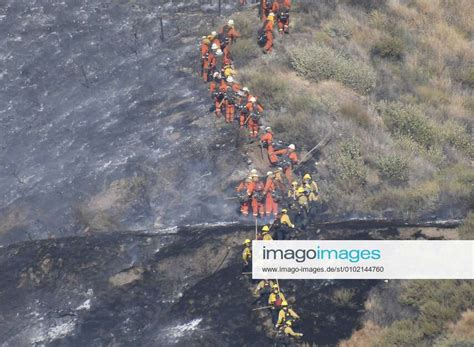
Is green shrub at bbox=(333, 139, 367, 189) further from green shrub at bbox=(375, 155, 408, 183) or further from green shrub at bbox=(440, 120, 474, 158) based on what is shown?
green shrub at bbox=(440, 120, 474, 158)

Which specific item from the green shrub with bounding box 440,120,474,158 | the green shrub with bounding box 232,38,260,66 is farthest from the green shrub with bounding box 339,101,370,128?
the green shrub with bounding box 232,38,260,66

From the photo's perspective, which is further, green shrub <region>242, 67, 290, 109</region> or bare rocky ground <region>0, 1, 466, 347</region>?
green shrub <region>242, 67, 290, 109</region>

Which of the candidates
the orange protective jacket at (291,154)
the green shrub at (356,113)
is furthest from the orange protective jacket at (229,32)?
the orange protective jacket at (291,154)

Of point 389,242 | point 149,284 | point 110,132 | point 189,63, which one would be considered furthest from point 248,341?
point 189,63

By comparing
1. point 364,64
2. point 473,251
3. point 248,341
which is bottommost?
point 248,341

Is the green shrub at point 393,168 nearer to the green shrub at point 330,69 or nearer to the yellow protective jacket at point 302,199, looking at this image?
the yellow protective jacket at point 302,199

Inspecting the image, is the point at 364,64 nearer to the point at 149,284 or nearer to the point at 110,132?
the point at 110,132

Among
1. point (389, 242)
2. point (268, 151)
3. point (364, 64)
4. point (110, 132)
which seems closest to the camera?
point (389, 242)
